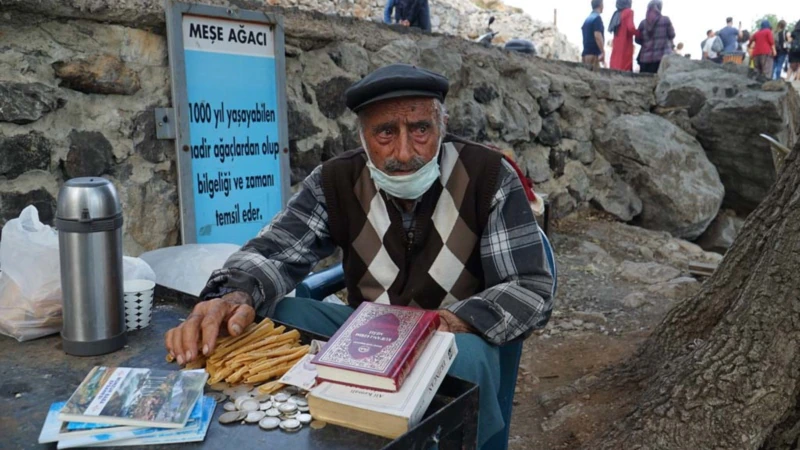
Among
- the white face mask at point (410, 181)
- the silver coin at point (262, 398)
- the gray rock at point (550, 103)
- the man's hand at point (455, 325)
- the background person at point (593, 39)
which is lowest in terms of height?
the silver coin at point (262, 398)

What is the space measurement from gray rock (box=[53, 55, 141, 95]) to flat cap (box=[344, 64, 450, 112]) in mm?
1260

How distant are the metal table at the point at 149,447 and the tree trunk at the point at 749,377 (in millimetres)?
1102

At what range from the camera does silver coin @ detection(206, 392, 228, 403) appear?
1183mm

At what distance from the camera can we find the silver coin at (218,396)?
1183mm

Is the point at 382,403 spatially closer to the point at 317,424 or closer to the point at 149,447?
the point at 317,424

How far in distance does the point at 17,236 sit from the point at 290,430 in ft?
3.08

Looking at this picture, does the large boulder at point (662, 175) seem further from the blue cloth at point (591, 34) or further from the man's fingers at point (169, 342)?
the man's fingers at point (169, 342)

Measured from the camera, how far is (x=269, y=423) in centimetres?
109

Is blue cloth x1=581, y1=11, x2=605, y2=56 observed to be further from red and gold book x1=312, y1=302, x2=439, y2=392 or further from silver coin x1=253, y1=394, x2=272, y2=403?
silver coin x1=253, y1=394, x2=272, y2=403

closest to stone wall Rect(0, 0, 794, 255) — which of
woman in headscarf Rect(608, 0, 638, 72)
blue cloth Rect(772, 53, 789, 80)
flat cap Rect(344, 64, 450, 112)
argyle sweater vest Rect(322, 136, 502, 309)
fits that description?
argyle sweater vest Rect(322, 136, 502, 309)

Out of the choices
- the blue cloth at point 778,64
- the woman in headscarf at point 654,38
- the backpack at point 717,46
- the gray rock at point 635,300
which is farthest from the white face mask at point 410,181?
the blue cloth at point 778,64

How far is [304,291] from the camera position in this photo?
2168 millimetres

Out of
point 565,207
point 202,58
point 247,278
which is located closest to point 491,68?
point 565,207

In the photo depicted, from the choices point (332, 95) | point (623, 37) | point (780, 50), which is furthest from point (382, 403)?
point (780, 50)
